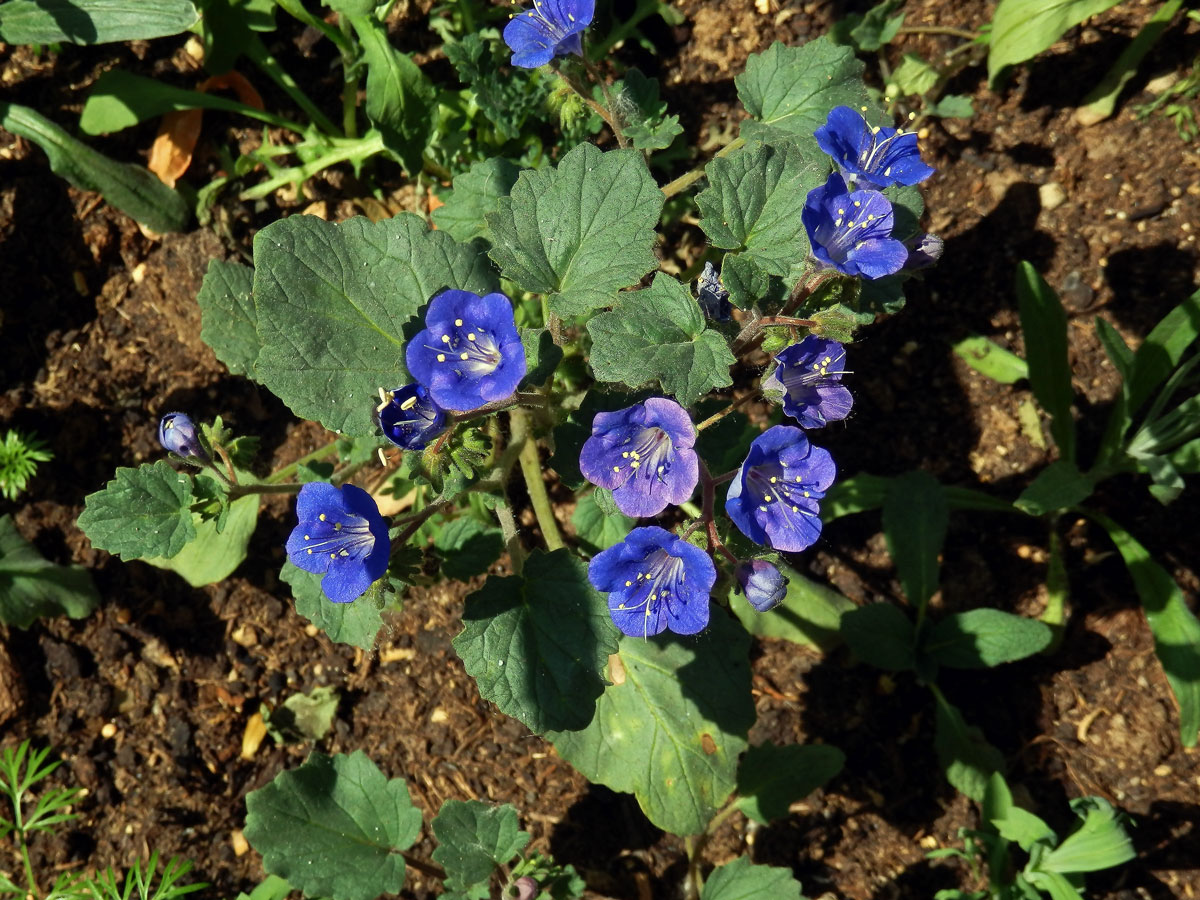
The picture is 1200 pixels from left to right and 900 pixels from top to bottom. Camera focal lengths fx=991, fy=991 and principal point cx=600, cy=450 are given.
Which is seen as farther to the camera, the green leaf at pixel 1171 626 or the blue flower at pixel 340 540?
the green leaf at pixel 1171 626

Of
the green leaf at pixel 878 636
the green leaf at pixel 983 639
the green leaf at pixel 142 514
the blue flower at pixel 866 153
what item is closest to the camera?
the blue flower at pixel 866 153

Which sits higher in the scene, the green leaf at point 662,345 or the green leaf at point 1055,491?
the green leaf at point 662,345

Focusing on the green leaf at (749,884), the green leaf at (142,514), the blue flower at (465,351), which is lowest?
the green leaf at (749,884)

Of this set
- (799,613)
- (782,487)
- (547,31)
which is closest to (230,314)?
(547,31)

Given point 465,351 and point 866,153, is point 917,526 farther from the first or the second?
point 465,351

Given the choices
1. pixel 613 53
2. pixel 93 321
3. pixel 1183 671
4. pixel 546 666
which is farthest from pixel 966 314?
pixel 93 321

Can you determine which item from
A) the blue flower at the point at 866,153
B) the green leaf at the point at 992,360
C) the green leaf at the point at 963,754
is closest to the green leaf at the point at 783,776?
the green leaf at the point at 963,754

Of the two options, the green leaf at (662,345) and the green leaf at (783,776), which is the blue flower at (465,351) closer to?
the green leaf at (662,345)

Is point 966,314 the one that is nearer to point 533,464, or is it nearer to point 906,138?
point 906,138
